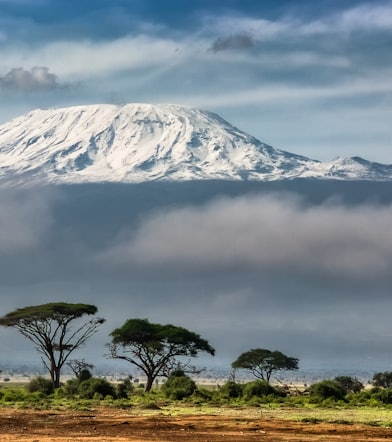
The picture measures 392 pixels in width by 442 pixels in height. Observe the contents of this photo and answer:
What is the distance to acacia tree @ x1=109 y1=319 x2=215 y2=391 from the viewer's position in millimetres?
95637

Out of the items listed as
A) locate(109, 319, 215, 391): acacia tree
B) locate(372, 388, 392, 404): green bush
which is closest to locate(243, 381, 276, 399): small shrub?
locate(372, 388, 392, 404): green bush

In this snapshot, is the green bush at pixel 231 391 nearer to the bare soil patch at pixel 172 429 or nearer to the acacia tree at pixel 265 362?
the bare soil patch at pixel 172 429

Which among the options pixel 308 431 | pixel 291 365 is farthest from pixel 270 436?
pixel 291 365

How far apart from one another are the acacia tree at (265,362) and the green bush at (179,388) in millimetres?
44533

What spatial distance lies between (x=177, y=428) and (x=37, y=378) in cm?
4627

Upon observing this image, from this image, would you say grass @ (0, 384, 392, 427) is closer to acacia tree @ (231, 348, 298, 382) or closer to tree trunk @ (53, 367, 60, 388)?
tree trunk @ (53, 367, 60, 388)

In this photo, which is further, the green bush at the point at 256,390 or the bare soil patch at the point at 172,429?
the green bush at the point at 256,390

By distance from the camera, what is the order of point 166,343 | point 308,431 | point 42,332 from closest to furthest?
point 308,431
point 42,332
point 166,343

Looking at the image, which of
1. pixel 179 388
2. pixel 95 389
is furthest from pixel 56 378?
Answer: pixel 179 388

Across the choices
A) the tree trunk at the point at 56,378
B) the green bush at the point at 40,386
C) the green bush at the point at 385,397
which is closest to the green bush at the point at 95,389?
the green bush at the point at 40,386

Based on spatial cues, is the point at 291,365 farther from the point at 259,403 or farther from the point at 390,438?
the point at 390,438

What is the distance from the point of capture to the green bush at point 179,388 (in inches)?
2655

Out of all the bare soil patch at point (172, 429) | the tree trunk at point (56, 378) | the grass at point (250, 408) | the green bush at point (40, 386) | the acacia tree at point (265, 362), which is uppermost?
the acacia tree at point (265, 362)

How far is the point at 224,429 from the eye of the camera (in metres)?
36.9
